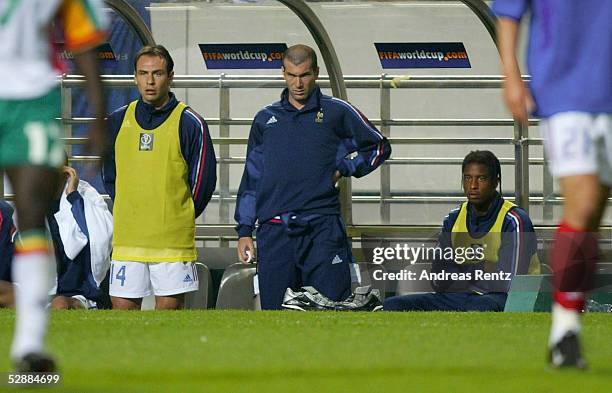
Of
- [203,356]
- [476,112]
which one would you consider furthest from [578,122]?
[476,112]

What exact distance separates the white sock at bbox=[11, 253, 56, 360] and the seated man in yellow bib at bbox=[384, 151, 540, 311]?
216 inches

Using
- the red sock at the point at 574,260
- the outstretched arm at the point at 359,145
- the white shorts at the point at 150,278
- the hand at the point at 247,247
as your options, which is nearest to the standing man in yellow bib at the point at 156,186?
the white shorts at the point at 150,278

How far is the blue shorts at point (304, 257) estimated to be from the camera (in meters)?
10.4

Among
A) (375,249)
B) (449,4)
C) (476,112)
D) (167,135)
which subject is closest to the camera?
(167,135)

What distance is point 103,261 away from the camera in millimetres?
11031

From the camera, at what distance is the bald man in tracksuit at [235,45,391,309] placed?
1041 centimetres

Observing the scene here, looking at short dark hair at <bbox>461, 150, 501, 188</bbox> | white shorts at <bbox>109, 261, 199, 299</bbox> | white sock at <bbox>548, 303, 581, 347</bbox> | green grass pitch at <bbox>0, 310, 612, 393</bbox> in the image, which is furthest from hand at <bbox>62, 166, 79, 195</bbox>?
white sock at <bbox>548, 303, 581, 347</bbox>

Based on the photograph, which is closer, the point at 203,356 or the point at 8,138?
the point at 8,138

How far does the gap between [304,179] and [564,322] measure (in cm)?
476

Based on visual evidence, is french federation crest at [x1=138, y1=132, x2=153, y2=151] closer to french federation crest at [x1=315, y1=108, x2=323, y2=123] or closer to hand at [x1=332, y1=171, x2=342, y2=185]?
french federation crest at [x1=315, y1=108, x2=323, y2=123]

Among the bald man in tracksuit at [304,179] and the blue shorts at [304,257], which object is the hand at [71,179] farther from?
the blue shorts at [304,257]

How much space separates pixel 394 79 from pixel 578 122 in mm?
8200

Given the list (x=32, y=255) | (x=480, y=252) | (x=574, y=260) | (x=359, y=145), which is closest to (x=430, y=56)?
(x=480, y=252)

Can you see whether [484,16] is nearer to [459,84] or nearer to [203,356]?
[459,84]
